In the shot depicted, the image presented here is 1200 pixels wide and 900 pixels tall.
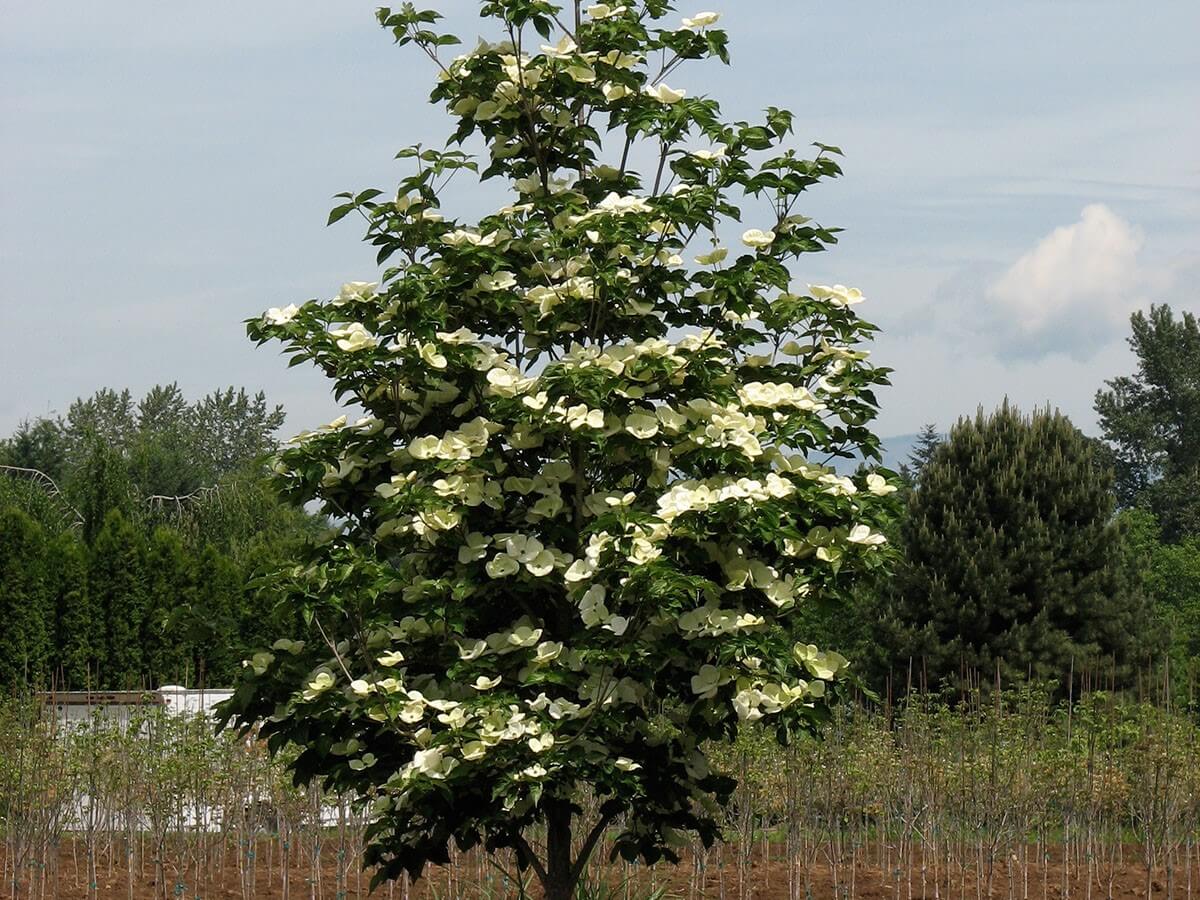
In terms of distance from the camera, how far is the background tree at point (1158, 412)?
137ft

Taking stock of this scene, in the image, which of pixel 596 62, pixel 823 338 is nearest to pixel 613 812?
pixel 823 338

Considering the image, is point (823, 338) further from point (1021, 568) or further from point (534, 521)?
point (1021, 568)

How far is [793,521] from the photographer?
18.1 ft

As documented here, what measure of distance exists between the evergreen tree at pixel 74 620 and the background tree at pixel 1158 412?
102 ft

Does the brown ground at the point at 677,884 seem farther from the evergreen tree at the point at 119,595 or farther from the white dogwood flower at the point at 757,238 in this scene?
the evergreen tree at the point at 119,595

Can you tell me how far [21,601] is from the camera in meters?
17.0

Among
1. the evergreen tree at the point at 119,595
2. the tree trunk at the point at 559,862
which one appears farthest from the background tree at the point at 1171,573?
the tree trunk at the point at 559,862

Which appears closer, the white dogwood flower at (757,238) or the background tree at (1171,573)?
the white dogwood flower at (757,238)

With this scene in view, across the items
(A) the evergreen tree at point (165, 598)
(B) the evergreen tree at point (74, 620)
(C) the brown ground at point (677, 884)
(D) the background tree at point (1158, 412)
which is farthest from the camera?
(D) the background tree at point (1158, 412)

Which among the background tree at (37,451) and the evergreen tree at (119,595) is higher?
the background tree at (37,451)

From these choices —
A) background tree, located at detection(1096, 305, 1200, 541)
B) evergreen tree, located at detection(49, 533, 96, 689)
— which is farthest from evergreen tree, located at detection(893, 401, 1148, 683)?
background tree, located at detection(1096, 305, 1200, 541)

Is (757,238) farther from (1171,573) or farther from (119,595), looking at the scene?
(1171,573)

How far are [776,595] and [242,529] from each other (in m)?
22.8

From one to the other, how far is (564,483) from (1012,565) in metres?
14.4
